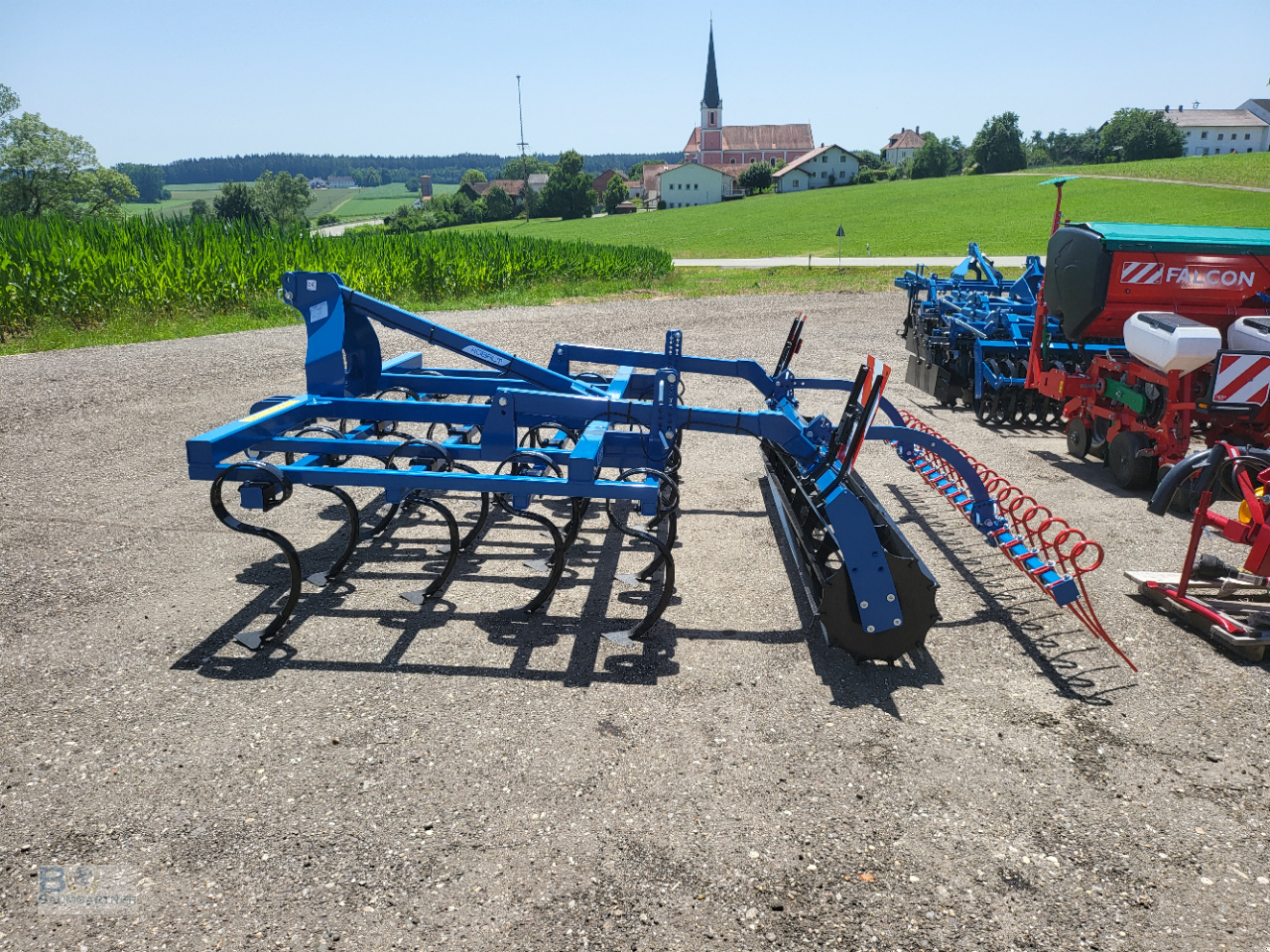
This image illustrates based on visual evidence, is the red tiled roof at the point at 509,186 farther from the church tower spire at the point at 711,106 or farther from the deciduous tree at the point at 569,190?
the church tower spire at the point at 711,106

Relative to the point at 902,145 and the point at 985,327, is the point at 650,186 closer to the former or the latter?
the point at 902,145

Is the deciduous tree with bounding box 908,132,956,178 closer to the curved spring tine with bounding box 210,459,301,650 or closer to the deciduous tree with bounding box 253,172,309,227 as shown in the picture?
the deciduous tree with bounding box 253,172,309,227

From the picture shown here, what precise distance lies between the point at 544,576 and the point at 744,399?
5.69 meters

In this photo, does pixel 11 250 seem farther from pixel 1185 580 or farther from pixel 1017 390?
pixel 1185 580

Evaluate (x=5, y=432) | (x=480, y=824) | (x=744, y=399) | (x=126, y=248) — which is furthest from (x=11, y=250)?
(x=480, y=824)

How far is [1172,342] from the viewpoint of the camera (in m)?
6.43

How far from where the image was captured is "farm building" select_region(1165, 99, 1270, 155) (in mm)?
115062

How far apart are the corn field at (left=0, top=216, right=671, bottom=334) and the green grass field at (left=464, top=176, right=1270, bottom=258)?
20.3 m

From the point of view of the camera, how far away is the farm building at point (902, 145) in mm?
136500

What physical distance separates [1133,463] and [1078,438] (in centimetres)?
120

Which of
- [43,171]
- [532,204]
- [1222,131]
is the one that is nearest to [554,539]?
[43,171]

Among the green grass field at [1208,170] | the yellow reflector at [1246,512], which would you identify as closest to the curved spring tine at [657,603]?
the yellow reflector at [1246,512]

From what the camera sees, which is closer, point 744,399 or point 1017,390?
point 1017,390

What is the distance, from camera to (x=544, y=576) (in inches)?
220
